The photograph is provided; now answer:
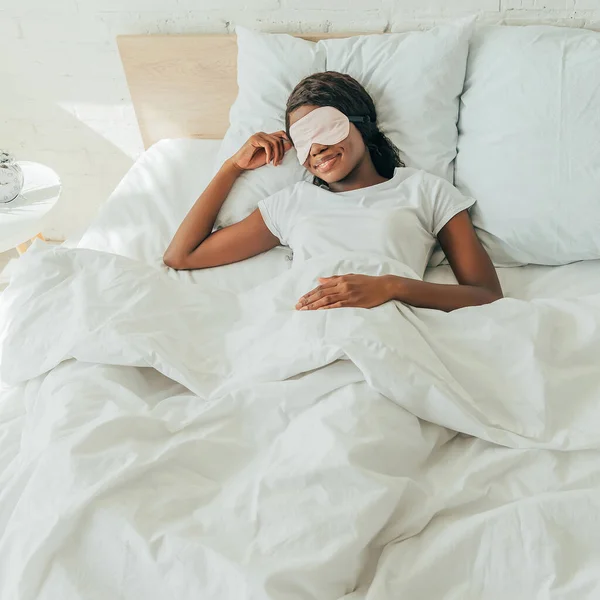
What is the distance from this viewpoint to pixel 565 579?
752mm

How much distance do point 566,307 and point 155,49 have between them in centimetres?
125

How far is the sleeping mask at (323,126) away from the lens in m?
1.31

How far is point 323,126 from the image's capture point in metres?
1.31

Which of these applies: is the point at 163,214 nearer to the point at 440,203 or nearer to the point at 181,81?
the point at 181,81

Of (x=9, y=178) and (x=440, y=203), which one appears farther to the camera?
(x=9, y=178)

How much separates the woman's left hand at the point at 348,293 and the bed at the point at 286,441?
43mm

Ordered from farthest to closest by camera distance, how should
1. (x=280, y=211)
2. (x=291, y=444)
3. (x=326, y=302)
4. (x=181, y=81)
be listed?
(x=181, y=81) → (x=280, y=211) → (x=326, y=302) → (x=291, y=444)

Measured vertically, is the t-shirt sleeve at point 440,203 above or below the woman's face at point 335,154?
below

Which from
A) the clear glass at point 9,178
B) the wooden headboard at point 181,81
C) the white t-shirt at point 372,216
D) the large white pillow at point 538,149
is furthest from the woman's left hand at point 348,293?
the clear glass at point 9,178

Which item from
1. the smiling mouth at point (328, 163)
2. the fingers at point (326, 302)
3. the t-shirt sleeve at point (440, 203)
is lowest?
the fingers at point (326, 302)

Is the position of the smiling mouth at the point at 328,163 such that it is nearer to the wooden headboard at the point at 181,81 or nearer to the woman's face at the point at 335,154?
the woman's face at the point at 335,154

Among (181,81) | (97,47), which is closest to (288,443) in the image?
(181,81)

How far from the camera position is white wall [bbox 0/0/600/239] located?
5.14ft

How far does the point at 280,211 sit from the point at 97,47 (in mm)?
861
